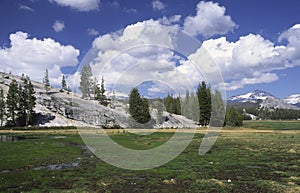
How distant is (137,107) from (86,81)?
200 ft

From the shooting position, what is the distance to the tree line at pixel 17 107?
109875 mm

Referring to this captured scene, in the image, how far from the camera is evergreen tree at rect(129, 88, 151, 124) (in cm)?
11856

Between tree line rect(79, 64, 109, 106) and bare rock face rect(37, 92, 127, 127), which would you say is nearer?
bare rock face rect(37, 92, 127, 127)

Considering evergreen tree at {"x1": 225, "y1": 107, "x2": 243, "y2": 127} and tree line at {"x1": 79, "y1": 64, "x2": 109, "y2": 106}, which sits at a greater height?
tree line at {"x1": 79, "y1": 64, "x2": 109, "y2": 106}

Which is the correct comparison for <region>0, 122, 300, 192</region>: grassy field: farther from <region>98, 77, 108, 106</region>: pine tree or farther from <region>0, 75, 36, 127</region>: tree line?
<region>98, 77, 108, 106</region>: pine tree

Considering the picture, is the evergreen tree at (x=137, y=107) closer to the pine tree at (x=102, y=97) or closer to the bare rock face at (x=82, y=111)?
the bare rock face at (x=82, y=111)

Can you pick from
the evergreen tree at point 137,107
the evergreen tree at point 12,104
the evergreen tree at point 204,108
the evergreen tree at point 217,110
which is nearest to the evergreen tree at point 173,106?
the evergreen tree at point 217,110

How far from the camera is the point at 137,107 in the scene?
11856cm

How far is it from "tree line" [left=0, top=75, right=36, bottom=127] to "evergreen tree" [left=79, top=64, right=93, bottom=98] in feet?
168

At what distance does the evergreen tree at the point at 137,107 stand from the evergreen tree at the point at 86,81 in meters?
55.4

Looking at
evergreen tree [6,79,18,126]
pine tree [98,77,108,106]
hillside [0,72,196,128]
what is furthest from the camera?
pine tree [98,77,108,106]

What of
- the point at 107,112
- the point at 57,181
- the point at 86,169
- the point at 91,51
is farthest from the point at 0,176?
the point at 107,112

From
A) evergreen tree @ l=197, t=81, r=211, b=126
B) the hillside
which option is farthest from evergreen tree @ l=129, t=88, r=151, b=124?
evergreen tree @ l=197, t=81, r=211, b=126

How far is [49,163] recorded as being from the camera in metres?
32.2
